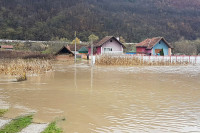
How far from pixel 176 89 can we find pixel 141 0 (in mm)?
176716

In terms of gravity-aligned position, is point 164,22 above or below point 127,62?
above

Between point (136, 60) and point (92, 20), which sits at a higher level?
point (92, 20)

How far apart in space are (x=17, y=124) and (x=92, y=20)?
417 feet

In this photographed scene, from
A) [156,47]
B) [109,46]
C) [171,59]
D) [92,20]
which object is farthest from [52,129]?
[92,20]

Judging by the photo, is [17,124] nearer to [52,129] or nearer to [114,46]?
[52,129]

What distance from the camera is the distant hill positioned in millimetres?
109000

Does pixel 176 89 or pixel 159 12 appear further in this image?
pixel 159 12

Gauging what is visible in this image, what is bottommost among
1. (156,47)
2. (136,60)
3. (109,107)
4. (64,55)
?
(109,107)

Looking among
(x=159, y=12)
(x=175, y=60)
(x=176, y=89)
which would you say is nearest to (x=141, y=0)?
(x=159, y=12)

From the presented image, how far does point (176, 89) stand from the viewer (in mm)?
15953

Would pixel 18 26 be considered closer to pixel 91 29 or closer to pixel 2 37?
pixel 2 37

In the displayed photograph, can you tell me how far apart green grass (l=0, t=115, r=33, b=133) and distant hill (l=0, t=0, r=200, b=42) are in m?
90.1

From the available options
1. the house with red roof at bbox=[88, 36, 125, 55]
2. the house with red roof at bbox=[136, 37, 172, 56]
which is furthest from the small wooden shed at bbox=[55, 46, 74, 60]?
the house with red roof at bbox=[136, 37, 172, 56]

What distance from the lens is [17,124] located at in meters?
8.01
